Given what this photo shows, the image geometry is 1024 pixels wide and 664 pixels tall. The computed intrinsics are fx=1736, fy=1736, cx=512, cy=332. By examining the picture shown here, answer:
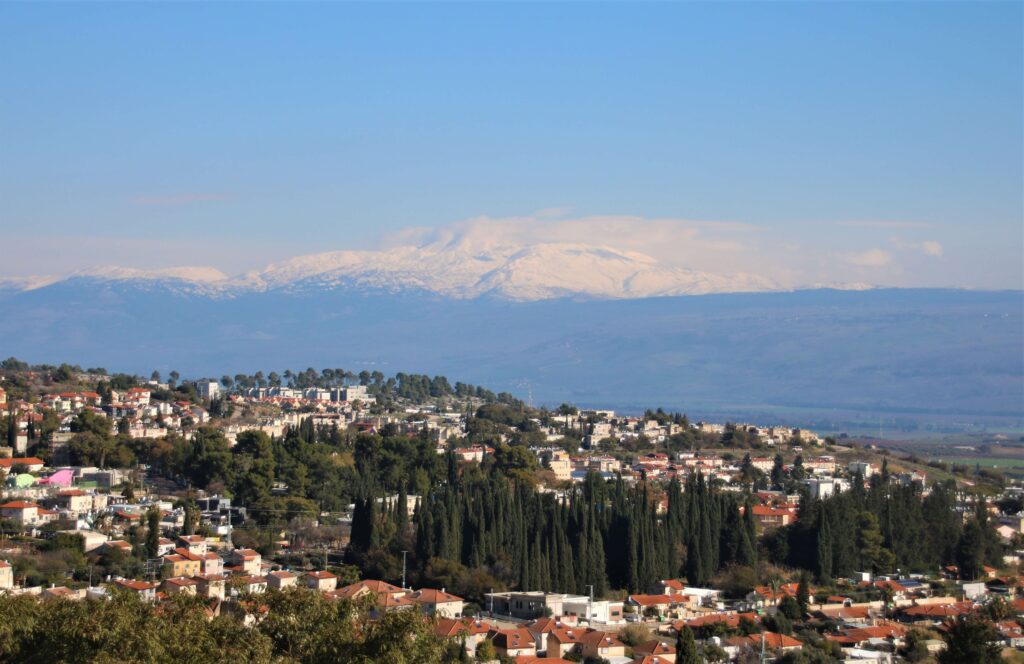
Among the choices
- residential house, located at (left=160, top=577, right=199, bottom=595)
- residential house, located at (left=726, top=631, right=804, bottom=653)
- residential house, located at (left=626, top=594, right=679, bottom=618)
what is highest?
residential house, located at (left=160, top=577, right=199, bottom=595)

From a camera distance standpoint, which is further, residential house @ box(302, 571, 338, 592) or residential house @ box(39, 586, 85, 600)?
residential house @ box(302, 571, 338, 592)

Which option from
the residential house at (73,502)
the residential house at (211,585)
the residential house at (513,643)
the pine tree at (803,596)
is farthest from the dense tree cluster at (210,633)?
the residential house at (73,502)

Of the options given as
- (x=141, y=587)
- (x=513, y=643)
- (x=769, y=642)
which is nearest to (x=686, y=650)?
(x=513, y=643)

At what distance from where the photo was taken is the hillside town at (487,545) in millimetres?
43719

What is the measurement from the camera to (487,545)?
5275cm

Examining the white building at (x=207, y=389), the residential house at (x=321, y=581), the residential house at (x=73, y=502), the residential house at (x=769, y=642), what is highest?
the white building at (x=207, y=389)

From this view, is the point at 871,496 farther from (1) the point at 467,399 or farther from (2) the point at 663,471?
(1) the point at 467,399

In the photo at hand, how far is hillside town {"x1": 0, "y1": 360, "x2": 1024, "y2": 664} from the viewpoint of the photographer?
143 ft

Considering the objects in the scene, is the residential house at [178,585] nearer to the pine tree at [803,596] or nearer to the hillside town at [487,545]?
the hillside town at [487,545]

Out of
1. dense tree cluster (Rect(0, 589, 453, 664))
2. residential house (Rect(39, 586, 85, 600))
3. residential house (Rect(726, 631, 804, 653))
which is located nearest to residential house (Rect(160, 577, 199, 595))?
residential house (Rect(39, 586, 85, 600))

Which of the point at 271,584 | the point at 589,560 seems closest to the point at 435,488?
the point at 589,560

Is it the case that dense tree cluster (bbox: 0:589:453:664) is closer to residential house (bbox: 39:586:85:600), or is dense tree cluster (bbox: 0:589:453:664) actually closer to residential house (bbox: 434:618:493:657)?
residential house (bbox: 434:618:493:657)

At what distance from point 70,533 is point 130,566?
3.81m

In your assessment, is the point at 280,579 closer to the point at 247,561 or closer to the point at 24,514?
the point at 247,561
